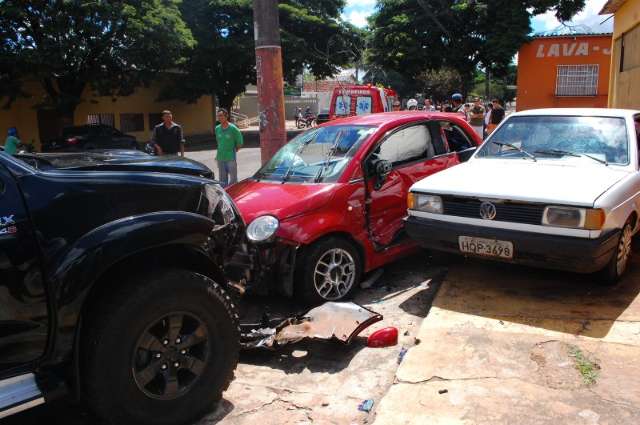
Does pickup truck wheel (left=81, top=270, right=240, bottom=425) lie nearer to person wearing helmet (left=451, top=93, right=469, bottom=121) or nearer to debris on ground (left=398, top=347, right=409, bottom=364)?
debris on ground (left=398, top=347, right=409, bottom=364)

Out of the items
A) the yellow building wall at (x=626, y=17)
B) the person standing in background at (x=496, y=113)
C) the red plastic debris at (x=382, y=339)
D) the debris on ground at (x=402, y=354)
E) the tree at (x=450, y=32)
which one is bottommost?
the debris on ground at (x=402, y=354)

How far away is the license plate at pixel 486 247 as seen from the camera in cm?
425

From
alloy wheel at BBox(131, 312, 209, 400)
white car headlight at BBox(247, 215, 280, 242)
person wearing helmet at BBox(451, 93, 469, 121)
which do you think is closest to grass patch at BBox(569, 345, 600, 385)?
alloy wheel at BBox(131, 312, 209, 400)

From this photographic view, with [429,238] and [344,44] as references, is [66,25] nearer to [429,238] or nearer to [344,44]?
[344,44]

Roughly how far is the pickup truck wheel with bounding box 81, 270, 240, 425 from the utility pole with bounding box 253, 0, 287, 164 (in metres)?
4.93

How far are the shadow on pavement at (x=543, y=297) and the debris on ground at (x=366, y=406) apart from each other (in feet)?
4.33

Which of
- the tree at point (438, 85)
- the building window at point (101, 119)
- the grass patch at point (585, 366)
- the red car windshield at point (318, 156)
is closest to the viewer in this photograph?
the grass patch at point (585, 366)

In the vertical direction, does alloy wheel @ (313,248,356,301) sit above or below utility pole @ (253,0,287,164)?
below

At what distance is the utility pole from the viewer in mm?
7230

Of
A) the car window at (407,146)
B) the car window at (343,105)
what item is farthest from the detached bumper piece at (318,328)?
the car window at (343,105)

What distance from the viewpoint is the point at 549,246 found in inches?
158

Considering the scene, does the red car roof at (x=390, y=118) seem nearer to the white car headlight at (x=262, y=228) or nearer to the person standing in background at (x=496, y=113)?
the white car headlight at (x=262, y=228)

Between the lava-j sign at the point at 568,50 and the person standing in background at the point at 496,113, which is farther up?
the lava-j sign at the point at 568,50

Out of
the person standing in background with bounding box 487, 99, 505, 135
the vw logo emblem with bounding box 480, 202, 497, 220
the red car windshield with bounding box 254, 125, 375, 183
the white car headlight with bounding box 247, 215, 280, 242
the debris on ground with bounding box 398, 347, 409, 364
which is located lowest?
the debris on ground with bounding box 398, 347, 409, 364
